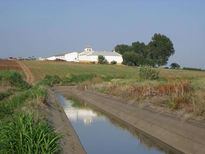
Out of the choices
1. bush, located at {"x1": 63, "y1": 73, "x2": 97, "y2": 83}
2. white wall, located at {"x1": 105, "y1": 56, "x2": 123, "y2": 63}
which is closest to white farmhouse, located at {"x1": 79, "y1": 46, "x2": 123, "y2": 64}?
white wall, located at {"x1": 105, "y1": 56, "x2": 123, "y2": 63}

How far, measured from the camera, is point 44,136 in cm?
947

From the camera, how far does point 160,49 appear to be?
134375 mm

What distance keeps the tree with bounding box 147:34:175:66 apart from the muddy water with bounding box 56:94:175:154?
113 meters

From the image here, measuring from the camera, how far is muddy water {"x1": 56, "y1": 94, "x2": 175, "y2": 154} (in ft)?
50.0

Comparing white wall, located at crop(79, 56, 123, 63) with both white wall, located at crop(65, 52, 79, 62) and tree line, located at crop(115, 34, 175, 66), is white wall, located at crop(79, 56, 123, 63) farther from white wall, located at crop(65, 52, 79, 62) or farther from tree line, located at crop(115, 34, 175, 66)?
tree line, located at crop(115, 34, 175, 66)

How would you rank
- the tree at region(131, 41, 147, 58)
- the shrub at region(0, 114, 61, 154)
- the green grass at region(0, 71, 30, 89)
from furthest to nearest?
the tree at region(131, 41, 147, 58)
the green grass at region(0, 71, 30, 89)
the shrub at region(0, 114, 61, 154)

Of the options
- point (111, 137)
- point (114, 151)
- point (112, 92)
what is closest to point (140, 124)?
point (111, 137)

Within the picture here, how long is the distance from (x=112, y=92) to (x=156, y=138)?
2084 cm

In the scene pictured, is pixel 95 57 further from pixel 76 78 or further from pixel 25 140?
pixel 25 140

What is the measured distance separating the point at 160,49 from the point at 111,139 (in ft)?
392

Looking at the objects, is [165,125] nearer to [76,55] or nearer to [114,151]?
[114,151]

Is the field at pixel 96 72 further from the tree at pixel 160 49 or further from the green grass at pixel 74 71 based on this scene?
the tree at pixel 160 49

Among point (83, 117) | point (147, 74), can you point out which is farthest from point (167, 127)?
point (147, 74)

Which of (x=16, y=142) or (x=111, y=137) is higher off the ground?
(x=16, y=142)
